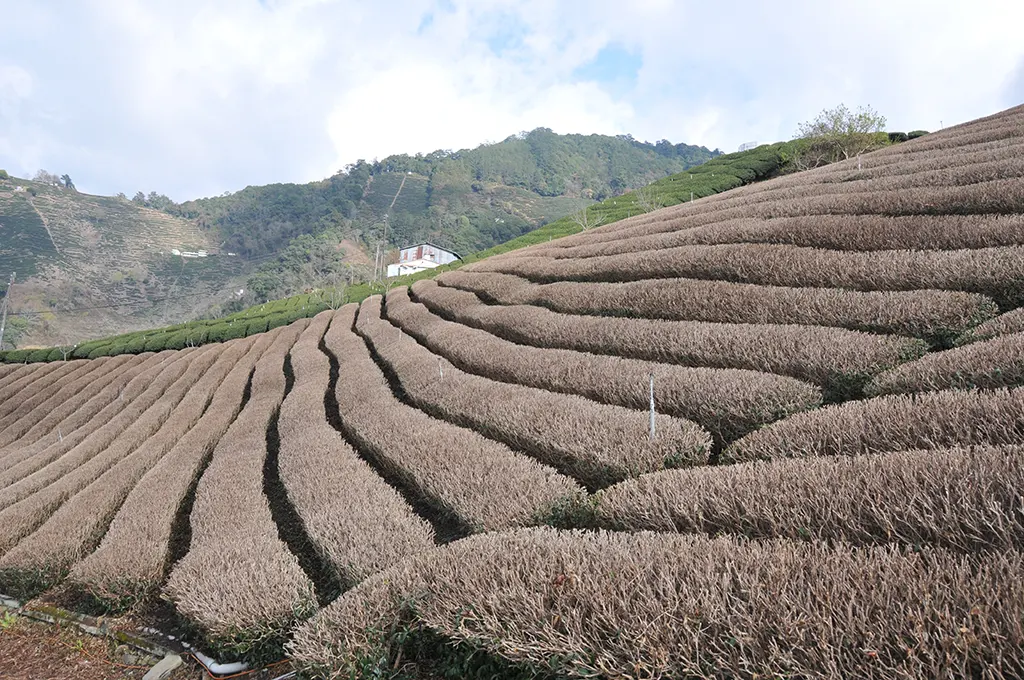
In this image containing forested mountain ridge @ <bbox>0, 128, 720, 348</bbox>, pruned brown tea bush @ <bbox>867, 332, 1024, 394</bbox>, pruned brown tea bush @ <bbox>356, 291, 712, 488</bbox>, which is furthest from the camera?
forested mountain ridge @ <bbox>0, 128, 720, 348</bbox>

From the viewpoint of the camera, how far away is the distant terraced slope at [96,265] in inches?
2822

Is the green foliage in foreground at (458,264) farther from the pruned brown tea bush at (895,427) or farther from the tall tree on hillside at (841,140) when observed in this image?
the pruned brown tea bush at (895,427)

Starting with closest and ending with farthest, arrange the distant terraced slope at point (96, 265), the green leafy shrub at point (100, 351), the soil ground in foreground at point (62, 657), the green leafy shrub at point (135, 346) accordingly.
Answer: the soil ground in foreground at point (62, 657)
the green leafy shrub at point (135, 346)
the green leafy shrub at point (100, 351)
the distant terraced slope at point (96, 265)

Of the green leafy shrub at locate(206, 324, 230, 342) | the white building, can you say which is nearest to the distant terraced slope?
the white building

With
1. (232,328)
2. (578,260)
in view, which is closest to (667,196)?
(578,260)

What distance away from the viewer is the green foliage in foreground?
1273 inches

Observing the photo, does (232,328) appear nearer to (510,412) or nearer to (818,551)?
(510,412)

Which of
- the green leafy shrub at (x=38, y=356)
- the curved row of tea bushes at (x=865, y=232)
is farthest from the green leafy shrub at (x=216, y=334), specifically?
the curved row of tea bushes at (x=865, y=232)

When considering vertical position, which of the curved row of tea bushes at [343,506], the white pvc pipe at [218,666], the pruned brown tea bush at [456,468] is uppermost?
the pruned brown tea bush at [456,468]

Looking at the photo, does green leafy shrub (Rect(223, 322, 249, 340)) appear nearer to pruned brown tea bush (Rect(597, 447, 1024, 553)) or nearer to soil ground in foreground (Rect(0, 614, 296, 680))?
soil ground in foreground (Rect(0, 614, 296, 680))

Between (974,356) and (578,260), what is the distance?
378 inches

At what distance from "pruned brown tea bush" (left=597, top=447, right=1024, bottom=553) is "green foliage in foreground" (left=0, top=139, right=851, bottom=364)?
29.2 m

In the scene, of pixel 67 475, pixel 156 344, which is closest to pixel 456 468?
pixel 67 475

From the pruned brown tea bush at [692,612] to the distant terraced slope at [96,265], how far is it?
79915 mm
